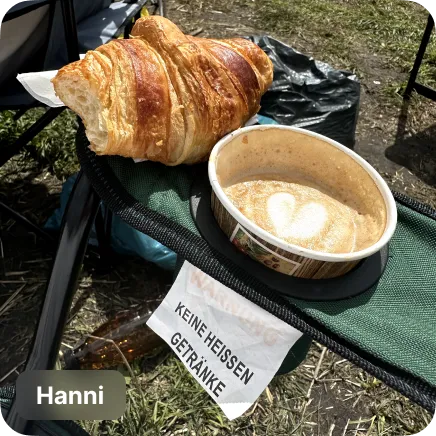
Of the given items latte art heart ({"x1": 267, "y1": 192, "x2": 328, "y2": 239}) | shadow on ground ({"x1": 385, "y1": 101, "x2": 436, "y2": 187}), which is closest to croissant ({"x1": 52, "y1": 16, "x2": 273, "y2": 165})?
latte art heart ({"x1": 267, "y1": 192, "x2": 328, "y2": 239})

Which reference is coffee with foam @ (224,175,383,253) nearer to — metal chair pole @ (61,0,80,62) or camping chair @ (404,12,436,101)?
metal chair pole @ (61,0,80,62)

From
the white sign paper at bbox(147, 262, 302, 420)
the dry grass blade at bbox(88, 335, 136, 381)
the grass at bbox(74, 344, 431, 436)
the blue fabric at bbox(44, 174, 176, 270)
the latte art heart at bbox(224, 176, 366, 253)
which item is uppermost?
the latte art heart at bbox(224, 176, 366, 253)

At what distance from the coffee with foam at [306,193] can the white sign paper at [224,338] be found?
6.2 inches

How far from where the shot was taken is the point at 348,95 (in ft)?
7.64

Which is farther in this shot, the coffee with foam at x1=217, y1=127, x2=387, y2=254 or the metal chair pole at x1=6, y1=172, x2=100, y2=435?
the metal chair pole at x1=6, y1=172, x2=100, y2=435

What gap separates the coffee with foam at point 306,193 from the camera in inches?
34.4

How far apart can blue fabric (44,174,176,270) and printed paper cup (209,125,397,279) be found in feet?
2.84

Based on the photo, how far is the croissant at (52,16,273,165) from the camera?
841mm

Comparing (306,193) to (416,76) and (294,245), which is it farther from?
(416,76)

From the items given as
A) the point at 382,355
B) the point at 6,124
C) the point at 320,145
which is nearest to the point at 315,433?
the point at 382,355

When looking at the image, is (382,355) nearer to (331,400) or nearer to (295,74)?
(331,400)

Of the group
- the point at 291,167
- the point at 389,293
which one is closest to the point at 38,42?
the point at 291,167

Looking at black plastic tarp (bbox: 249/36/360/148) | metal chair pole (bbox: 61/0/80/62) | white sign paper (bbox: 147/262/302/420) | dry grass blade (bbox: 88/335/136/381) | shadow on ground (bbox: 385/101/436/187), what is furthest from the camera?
shadow on ground (bbox: 385/101/436/187)

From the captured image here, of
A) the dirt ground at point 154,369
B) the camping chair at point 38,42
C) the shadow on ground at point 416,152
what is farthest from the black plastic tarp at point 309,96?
the camping chair at point 38,42
